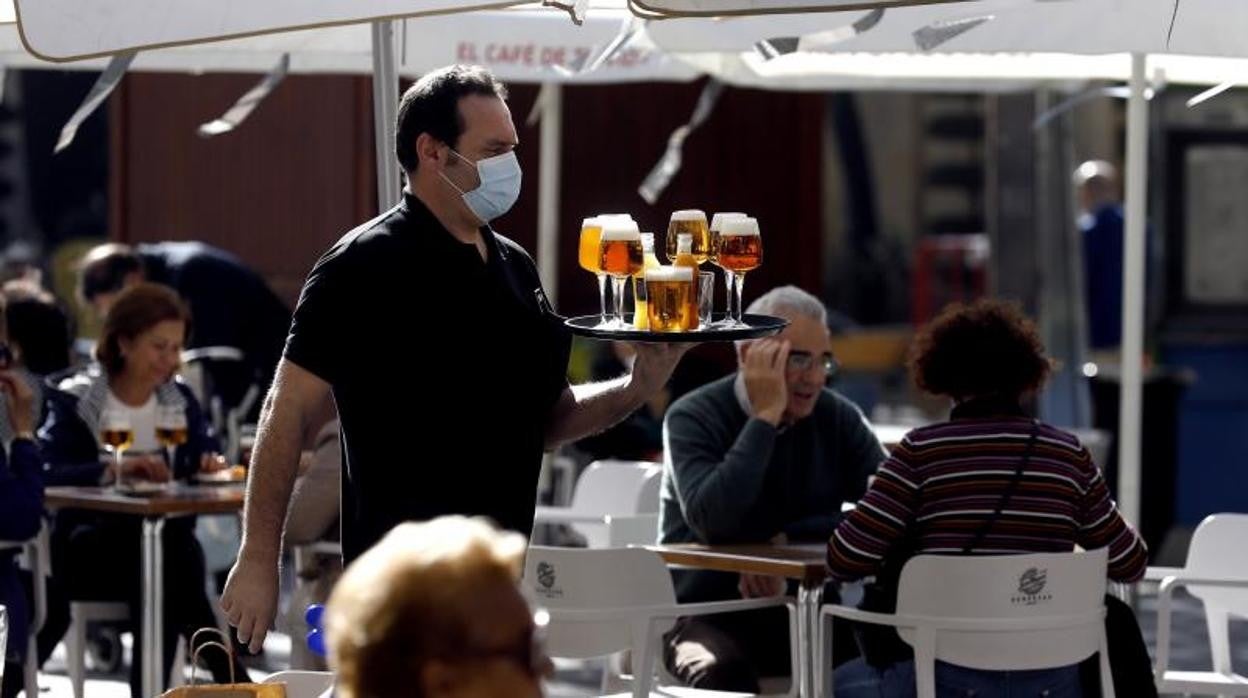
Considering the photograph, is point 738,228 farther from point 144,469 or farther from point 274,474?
point 144,469

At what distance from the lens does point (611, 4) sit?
22.1ft

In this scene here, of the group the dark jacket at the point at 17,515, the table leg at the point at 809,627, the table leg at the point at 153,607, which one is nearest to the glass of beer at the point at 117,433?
the table leg at the point at 153,607

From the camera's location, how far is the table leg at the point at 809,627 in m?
6.01

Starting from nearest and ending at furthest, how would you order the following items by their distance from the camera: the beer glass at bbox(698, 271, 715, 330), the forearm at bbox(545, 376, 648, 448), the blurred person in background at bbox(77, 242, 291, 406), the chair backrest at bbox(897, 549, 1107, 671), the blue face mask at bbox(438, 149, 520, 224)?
the blue face mask at bbox(438, 149, 520, 224) → the forearm at bbox(545, 376, 648, 448) → the beer glass at bbox(698, 271, 715, 330) → the chair backrest at bbox(897, 549, 1107, 671) → the blurred person in background at bbox(77, 242, 291, 406)

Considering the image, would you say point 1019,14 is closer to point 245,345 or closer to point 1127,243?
point 1127,243

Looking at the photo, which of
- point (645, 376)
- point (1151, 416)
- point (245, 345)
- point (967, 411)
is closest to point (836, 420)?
point (967, 411)

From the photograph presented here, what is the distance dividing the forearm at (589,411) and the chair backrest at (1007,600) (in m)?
1.11

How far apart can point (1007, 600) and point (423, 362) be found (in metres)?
1.72

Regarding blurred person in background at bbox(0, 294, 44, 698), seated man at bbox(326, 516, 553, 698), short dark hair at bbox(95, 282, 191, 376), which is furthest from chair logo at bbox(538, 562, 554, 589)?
seated man at bbox(326, 516, 553, 698)

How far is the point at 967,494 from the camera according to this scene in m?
5.69

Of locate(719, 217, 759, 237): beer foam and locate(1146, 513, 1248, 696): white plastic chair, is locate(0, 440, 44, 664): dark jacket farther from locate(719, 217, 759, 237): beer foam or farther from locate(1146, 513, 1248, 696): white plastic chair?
locate(1146, 513, 1248, 696): white plastic chair

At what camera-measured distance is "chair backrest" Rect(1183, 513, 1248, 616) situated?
668 cm

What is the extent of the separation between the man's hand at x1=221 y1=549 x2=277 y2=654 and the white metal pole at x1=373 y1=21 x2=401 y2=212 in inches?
63.7

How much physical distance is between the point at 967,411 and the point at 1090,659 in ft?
2.16
